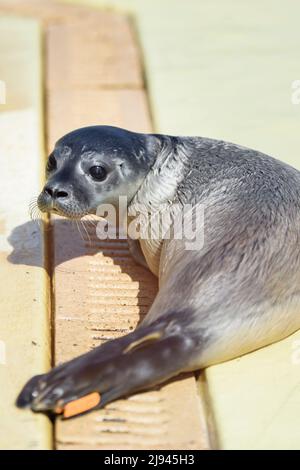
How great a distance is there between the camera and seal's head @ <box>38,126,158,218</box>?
349cm

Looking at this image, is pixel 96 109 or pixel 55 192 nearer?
pixel 55 192

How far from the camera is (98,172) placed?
355 centimetres

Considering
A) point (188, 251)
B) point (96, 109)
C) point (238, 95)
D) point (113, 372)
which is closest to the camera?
point (113, 372)

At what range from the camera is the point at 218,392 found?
311 cm

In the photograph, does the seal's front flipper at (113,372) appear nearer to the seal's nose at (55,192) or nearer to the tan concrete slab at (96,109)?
the seal's nose at (55,192)

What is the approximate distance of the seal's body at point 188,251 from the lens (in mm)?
2971

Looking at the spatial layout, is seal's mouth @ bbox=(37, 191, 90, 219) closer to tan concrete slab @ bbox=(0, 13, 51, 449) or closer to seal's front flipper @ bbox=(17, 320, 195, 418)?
tan concrete slab @ bbox=(0, 13, 51, 449)

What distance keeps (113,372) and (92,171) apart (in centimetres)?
91

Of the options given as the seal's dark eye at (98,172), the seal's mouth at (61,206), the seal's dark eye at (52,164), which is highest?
the seal's dark eye at (52,164)

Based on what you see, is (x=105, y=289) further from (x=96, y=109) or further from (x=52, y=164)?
(x=96, y=109)

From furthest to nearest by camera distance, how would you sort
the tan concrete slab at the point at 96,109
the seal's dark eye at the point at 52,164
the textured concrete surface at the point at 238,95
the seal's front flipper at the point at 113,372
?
the tan concrete slab at the point at 96,109 → the seal's dark eye at the point at 52,164 → the textured concrete surface at the point at 238,95 → the seal's front flipper at the point at 113,372

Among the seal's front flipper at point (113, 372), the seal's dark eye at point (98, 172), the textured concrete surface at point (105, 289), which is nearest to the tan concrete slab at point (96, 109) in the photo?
the textured concrete surface at point (105, 289)

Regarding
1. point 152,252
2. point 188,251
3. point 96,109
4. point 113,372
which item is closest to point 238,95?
point 96,109
